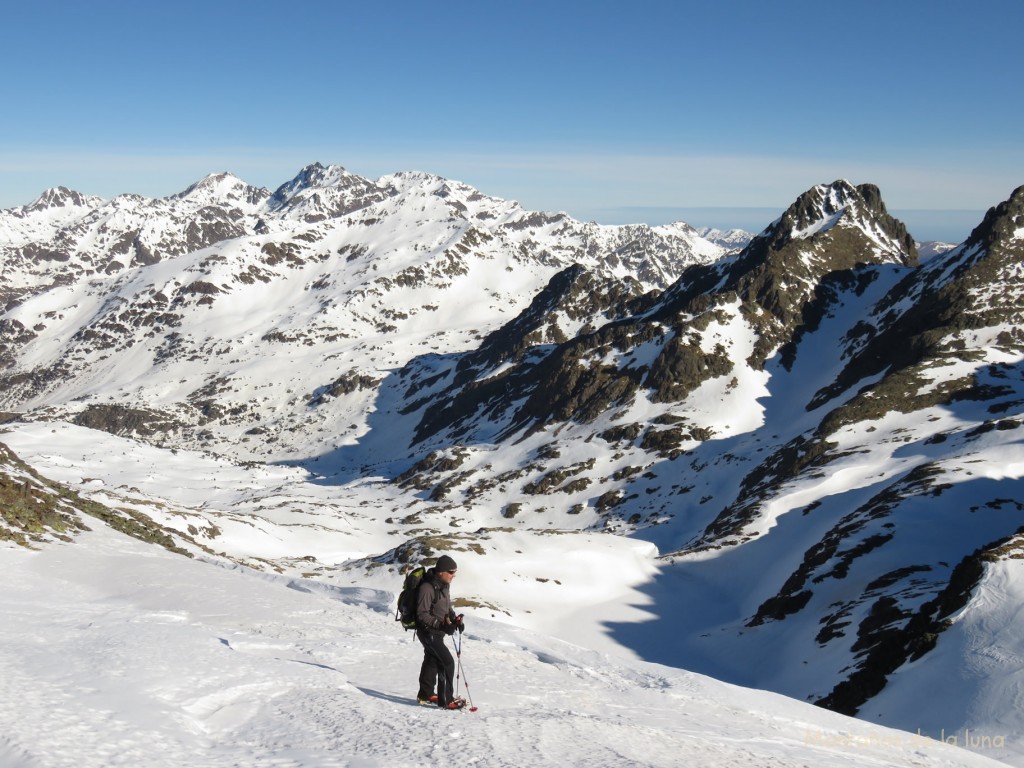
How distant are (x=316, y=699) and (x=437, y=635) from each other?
93.8 inches

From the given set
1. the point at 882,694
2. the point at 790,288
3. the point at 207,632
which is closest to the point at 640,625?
the point at 882,694

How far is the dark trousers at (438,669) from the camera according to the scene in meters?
13.3

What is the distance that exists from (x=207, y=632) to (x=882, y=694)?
24.9 metres

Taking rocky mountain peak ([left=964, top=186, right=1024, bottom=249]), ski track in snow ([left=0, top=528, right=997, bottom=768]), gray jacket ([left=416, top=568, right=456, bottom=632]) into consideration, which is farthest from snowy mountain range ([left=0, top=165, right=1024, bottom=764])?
gray jacket ([left=416, top=568, right=456, bottom=632])

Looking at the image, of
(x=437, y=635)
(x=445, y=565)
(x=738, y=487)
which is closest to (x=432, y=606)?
(x=437, y=635)

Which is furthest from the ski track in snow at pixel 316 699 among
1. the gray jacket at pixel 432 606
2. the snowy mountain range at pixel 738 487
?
the snowy mountain range at pixel 738 487

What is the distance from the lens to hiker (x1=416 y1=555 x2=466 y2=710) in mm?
13336

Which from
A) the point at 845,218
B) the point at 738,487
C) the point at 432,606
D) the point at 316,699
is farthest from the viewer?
the point at 845,218

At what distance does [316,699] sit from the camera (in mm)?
12617

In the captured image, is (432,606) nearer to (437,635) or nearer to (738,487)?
(437,635)

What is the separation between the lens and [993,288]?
11931 centimetres

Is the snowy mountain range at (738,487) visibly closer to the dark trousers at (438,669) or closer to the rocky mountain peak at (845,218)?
the rocky mountain peak at (845,218)

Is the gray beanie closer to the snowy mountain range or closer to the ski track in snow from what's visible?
the ski track in snow

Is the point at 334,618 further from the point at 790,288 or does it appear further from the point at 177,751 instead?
the point at 790,288
